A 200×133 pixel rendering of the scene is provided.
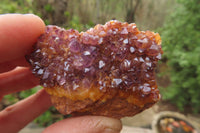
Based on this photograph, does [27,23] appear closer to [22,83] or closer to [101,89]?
[101,89]

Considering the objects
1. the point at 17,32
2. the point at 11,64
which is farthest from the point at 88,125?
the point at 11,64

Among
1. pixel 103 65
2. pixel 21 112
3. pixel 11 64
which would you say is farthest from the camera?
pixel 21 112

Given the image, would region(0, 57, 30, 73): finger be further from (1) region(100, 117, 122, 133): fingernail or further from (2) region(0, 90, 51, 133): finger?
(1) region(100, 117, 122, 133): fingernail

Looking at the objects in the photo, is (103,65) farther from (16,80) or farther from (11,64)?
(16,80)

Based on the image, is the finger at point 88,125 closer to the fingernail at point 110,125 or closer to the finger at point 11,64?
the fingernail at point 110,125

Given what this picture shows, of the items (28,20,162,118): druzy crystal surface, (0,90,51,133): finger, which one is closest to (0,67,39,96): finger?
(0,90,51,133): finger

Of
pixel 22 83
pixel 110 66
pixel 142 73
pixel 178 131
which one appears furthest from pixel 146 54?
pixel 178 131

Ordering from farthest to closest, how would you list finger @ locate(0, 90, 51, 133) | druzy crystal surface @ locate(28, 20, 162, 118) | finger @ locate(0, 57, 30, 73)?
finger @ locate(0, 90, 51, 133) < finger @ locate(0, 57, 30, 73) < druzy crystal surface @ locate(28, 20, 162, 118)
